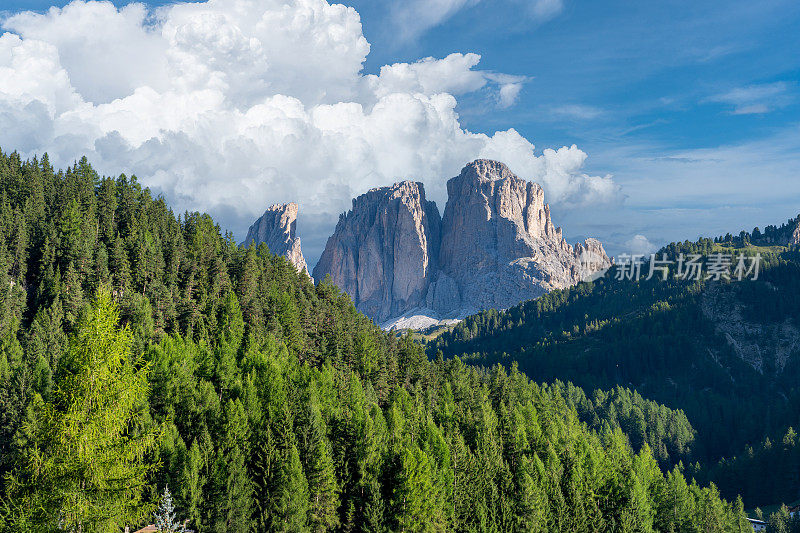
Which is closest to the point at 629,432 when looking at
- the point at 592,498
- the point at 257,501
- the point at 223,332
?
the point at 592,498

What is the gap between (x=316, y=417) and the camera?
61000mm

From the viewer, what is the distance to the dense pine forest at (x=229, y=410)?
22.1 meters

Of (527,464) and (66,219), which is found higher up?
(66,219)

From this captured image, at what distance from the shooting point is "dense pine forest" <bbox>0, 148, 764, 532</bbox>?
22141 mm

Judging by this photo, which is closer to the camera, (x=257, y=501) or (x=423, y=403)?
(x=257, y=501)

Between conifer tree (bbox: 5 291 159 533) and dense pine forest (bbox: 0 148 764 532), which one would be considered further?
dense pine forest (bbox: 0 148 764 532)

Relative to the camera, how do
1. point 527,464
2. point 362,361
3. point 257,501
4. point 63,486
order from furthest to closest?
point 362,361
point 527,464
point 257,501
point 63,486

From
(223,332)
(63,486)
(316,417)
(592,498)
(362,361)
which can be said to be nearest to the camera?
(63,486)

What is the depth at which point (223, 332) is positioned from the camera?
89.6 metres

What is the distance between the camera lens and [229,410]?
2306 inches

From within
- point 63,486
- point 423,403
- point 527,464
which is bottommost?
point 527,464

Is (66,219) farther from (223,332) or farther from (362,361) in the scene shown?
(362,361)

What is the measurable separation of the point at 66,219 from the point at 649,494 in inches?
4087

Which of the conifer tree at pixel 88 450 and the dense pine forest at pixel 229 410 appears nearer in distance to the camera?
the conifer tree at pixel 88 450
